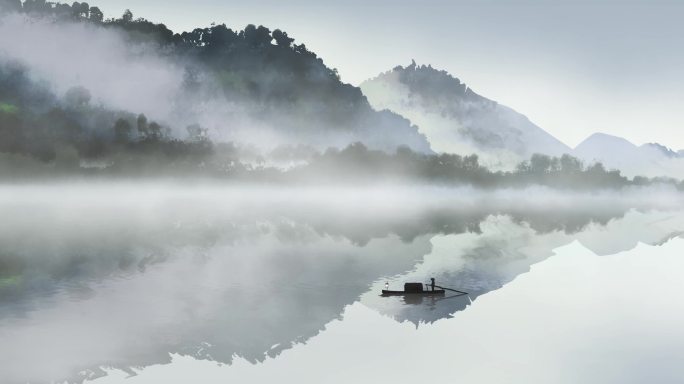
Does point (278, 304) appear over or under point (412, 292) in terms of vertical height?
under

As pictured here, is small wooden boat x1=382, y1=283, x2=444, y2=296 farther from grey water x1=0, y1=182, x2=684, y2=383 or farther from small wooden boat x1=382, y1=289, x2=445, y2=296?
grey water x1=0, y1=182, x2=684, y2=383

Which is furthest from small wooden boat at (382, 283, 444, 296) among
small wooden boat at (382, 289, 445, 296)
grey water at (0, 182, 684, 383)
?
grey water at (0, 182, 684, 383)

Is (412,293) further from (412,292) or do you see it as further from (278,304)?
(278,304)

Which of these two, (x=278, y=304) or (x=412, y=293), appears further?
(x=412, y=293)

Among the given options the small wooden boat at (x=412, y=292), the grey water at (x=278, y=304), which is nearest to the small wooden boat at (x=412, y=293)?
the small wooden boat at (x=412, y=292)

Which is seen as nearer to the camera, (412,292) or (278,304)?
(278,304)

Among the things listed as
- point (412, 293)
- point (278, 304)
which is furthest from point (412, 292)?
point (278, 304)

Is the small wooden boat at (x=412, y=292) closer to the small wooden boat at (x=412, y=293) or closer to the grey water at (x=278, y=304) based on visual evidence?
the small wooden boat at (x=412, y=293)

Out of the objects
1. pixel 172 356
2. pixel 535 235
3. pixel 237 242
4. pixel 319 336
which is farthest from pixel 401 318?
pixel 535 235

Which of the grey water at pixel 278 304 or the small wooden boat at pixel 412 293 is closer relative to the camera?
the grey water at pixel 278 304

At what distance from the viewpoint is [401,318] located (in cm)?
4003

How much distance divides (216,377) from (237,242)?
54645 millimetres

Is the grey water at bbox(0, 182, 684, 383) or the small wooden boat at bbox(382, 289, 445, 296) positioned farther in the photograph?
the small wooden boat at bbox(382, 289, 445, 296)

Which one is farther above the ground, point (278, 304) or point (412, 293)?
point (412, 293)
